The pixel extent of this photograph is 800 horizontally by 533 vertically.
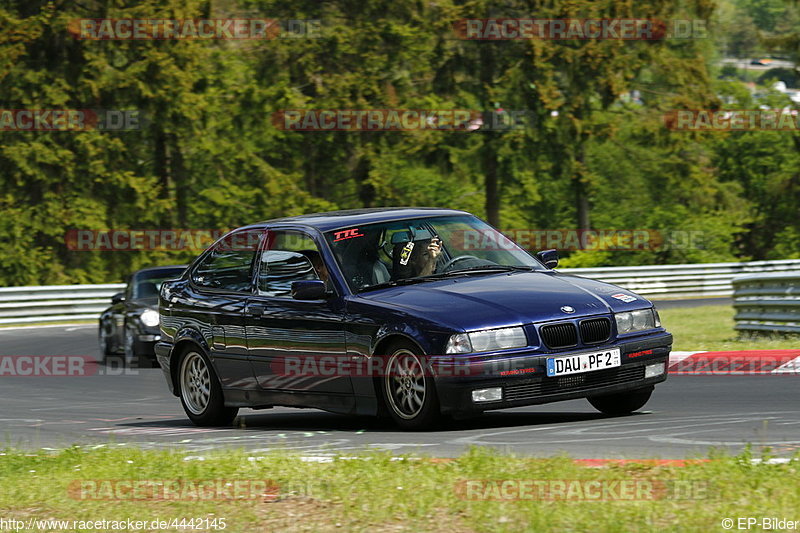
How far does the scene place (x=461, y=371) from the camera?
7.77m

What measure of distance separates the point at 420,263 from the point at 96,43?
111 feet

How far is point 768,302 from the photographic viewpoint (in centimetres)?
1522

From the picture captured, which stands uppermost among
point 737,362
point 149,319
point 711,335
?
point 737,362

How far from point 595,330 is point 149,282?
38.3 ft

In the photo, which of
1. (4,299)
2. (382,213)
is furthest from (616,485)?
(4,299)

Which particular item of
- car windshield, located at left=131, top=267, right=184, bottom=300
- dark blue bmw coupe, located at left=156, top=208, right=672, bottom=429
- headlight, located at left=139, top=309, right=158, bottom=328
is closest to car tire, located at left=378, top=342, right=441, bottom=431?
dark blue bmw coupe, located at left=156, top=208, right=672, bottom=429

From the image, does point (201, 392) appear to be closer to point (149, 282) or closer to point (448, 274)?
point (448, 274)

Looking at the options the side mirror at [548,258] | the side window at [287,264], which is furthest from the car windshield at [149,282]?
the side mirror at [548,258]

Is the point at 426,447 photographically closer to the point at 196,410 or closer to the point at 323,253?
the point at 323,253

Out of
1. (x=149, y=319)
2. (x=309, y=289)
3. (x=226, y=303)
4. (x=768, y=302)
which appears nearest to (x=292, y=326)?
(x=309, y=289)

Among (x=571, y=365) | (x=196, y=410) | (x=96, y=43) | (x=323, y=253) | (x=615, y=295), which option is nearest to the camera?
(x=571, y=365)

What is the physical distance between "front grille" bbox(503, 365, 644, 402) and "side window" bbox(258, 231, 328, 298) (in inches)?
71.1

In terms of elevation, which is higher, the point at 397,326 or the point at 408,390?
the point at 397,326

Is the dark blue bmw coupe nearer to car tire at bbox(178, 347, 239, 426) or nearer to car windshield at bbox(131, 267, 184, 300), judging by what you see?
car tire at bbox(178, 347, 239, 426)
